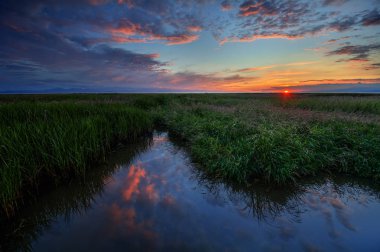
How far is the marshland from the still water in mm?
21

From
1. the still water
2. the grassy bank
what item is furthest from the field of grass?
the still water

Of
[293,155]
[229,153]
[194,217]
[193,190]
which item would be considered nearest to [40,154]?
[193,190]

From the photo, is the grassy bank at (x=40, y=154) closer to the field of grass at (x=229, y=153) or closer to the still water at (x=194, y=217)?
the field of grass at (x=229, y=153)

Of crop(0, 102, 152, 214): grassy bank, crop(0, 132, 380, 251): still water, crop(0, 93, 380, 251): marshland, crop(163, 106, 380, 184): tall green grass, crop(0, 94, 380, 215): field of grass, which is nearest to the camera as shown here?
crop(0, 132, 380, 251): still water

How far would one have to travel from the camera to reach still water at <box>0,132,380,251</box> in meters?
3.20

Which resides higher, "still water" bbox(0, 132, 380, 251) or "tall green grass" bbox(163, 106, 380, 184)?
"tall green grass" bbox(163, 106, 380, 184)

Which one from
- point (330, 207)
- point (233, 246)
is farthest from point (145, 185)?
point (330, 207)

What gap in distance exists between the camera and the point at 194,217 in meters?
3.88

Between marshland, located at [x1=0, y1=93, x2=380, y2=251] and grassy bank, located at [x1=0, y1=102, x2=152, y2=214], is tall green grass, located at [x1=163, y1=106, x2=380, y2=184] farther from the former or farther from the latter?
grassy bank, located at [x1=0, y1=102, x2=152, y2=214]

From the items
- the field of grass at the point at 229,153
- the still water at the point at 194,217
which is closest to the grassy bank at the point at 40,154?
the field of grass at the point at 229,153

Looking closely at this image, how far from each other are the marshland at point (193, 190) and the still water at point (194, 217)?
0.02 metres

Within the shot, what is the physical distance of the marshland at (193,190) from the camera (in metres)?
3.36

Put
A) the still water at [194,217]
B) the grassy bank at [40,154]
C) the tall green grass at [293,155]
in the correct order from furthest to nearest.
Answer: the tall green grass at [293,155]
the grassy bank at [40,154]
the still water at [194,217]

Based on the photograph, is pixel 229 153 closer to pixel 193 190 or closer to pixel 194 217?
pixel 193 190
